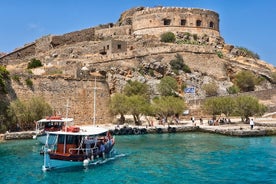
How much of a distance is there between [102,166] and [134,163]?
149 cm

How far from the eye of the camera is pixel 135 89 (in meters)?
37.6

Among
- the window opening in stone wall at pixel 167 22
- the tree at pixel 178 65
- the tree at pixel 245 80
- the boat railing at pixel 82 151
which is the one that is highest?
the window opening in stone wall at pixel 167 22

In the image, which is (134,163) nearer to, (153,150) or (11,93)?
(153,150)

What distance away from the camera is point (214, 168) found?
17.1 metres

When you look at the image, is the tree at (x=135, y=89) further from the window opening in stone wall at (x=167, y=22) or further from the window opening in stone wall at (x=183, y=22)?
the window opening in stone wall at (x=183, y=22)

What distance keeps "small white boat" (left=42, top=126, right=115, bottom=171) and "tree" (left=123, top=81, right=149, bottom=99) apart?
18.1 meters

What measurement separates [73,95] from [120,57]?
37.4 ft

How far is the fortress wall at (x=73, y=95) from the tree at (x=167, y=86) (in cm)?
650

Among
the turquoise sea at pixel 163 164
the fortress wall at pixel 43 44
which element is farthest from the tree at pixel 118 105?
the fortress wall at pixel 43 44

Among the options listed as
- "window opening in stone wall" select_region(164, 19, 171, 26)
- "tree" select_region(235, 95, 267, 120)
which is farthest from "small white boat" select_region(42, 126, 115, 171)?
"window opening in stone wall" select_region(164, 19, 171, 26)

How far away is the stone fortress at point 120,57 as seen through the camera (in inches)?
1305

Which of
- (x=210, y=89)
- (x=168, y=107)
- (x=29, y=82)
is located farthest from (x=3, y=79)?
(x=210, y=89)

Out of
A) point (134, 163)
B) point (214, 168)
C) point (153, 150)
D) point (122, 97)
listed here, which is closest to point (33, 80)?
point (122, 97)

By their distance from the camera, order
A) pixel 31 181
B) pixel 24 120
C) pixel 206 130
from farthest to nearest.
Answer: pixel 206 130 < pixel 24 120 < pixel 31 181
